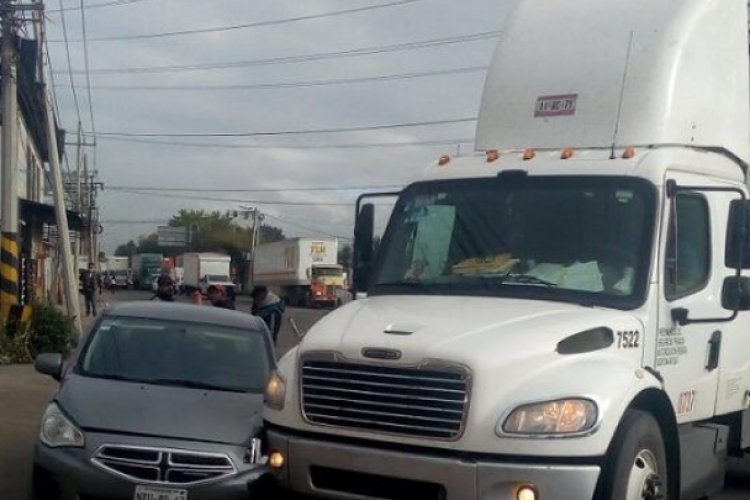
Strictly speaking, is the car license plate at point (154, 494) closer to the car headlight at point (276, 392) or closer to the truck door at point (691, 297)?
the car headlight at point (276, 392)

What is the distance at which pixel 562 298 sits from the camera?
22.1 feet

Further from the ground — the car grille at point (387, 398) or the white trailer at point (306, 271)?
the car grille at point (387, 398)

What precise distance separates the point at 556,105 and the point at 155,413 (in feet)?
11.5

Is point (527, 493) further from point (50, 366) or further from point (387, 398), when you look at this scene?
point (50, 366)

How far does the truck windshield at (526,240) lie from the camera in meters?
6.84

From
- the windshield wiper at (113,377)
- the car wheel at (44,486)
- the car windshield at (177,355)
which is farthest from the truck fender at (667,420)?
the windshield wiper at (113,377)

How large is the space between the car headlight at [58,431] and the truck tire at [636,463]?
343 cm

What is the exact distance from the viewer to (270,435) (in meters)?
6.55

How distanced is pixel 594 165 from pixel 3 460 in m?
6.14

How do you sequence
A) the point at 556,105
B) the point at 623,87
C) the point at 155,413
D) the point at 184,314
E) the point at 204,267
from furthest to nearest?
1. the point at 204,267
2. the point at 184,314
3. the point at 556,105
4. the point at 623,87
5. the point at 155,413

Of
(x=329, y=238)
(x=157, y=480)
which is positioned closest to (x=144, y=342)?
(x=157, y=480)

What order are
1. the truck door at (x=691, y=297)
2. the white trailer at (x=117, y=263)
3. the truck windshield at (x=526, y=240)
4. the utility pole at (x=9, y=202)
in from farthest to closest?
the white trailer at (x=117, y=263), the utility pole at (x=9, y=202), the truck door at (x=691, y=297), the truck windshield at (x=526, y=240)

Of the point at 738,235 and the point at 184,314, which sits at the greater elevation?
the point at 738,235

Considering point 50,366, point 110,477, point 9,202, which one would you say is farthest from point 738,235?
point 9,202
